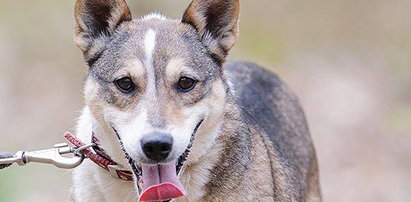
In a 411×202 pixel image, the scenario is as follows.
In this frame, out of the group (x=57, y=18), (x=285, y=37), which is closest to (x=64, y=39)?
(x=57, y=18)

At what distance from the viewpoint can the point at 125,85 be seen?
5328mm

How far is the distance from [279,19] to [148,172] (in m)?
10.8

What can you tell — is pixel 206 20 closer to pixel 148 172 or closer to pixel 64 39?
pixel 148 172

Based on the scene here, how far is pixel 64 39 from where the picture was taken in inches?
559

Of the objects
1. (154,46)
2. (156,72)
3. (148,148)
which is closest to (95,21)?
(154,46)

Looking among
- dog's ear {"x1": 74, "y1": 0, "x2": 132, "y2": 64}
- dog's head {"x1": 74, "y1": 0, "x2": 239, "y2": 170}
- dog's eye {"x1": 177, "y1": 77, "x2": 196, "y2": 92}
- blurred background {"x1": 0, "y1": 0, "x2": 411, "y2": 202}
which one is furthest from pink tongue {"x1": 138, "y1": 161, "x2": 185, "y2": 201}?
blurred background {"x1": 0, "y1": 0, "x2": 411, "y2": 202}

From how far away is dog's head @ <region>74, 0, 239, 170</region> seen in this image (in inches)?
200

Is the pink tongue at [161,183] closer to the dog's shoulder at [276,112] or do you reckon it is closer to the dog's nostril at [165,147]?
the dog's nostril at [165,147]

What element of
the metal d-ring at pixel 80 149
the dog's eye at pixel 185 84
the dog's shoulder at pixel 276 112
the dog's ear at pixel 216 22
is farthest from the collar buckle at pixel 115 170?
the dog's shoulder at pixel 276 112

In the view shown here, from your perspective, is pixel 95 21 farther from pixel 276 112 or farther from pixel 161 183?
pixel 276 112

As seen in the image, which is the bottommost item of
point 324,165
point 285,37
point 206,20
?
point 206,20

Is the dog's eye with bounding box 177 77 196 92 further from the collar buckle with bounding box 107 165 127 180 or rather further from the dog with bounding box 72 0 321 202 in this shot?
the collar buckle with bounding box 107 165 127 180

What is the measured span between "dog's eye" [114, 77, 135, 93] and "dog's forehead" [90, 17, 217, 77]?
0.33 ft

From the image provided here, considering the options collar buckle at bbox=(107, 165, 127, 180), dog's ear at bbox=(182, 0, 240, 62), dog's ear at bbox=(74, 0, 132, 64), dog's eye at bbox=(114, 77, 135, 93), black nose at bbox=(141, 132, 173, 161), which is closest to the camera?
black nose at bbox=(141, 132, 173, 161)
